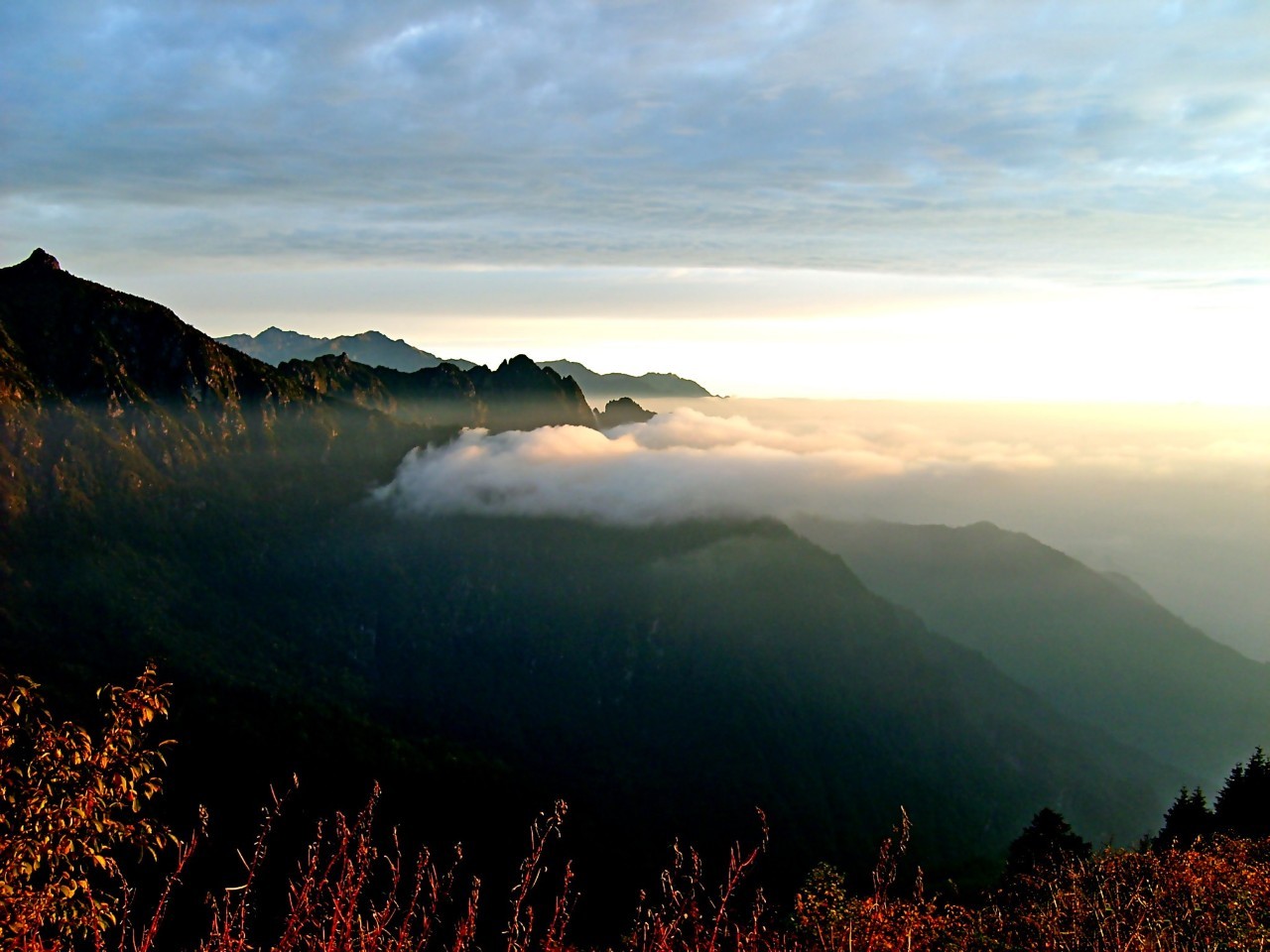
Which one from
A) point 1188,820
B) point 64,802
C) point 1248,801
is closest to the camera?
point 64,802

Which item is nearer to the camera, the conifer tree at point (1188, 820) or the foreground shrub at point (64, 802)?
the foreground shrub at point (64, 802)

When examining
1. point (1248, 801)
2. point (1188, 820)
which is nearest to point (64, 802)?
point (1248, 801)

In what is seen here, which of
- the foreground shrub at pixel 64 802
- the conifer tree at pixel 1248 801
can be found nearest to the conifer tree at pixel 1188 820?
the conifer tree at pixel 1248 801

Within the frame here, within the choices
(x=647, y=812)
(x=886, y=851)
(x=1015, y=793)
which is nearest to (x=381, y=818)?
(x=647, y=812)

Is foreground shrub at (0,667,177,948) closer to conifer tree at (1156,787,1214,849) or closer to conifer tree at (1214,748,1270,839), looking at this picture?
conifer tree at (1156,787,1214,849)

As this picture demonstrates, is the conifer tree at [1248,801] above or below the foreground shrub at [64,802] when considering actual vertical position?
below

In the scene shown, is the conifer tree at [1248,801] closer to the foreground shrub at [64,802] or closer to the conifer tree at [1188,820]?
the conifer tree at [1188,820]

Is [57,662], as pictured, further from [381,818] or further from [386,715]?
[381,818]

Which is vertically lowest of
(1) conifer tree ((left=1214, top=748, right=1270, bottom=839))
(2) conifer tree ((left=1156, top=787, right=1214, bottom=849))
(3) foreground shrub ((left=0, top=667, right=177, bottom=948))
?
(2) conifer tree ((left=1156, top=787, right=1214, bottom=849))

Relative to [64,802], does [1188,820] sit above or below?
below

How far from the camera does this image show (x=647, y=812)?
15138 centimetres

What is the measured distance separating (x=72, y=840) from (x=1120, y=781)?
235 m

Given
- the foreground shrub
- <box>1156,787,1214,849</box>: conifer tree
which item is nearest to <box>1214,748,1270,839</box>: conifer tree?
<box>1156,787,1214,849</box>: conifer tree

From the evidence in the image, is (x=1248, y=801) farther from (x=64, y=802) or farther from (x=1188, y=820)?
(x=64, y=802)
